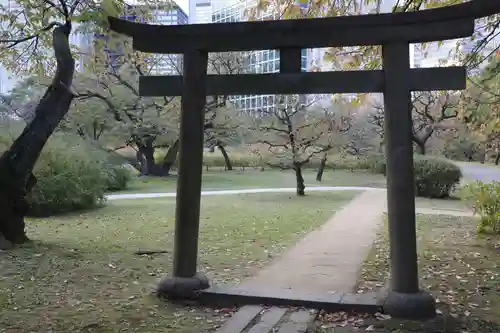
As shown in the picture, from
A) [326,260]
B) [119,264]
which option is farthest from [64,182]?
[326,260]

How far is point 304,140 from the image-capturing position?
17375 millimetres

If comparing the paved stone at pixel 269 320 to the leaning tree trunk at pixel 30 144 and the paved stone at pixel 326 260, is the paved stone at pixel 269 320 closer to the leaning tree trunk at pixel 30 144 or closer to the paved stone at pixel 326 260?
the paved stone at pixel 326 260

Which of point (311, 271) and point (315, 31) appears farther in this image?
point (311, 271)

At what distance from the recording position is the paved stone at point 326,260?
5.40 metres

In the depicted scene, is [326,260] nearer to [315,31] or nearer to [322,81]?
[322,81]

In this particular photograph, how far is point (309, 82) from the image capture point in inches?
185

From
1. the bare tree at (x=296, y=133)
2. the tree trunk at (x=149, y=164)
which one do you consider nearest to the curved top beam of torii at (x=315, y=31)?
the bare tree at (x=296, y=133)

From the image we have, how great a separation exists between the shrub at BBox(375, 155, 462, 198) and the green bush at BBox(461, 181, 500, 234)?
8.40m

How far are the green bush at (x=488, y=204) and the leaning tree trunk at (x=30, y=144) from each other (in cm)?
713

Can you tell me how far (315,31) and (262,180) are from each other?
74.8 ft

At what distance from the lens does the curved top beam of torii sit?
4.34 meters

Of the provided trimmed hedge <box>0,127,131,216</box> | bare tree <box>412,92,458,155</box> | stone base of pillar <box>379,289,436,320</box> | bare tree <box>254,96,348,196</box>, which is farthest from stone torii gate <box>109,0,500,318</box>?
bare tree <box>412,92,458,155</box>

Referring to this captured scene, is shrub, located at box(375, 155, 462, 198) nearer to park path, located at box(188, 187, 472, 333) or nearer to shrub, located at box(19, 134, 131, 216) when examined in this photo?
park path, located at box(188, 187, 472, 333)

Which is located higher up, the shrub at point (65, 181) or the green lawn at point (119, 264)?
the shrub at point (65, 181)
